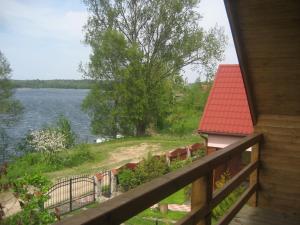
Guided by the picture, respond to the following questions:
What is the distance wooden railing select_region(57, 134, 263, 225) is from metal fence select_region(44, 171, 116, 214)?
8.39m

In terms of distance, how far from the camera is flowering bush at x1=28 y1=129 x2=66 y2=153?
60.5ft

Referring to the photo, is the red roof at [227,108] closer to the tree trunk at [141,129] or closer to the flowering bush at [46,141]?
the flowering bush at [46,141]

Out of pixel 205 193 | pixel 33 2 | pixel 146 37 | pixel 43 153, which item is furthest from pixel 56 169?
pixel 33 2

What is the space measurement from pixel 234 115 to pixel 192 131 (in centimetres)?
1748

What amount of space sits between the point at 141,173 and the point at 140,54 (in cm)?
1458

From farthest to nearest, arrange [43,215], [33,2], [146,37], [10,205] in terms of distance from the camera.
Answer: [33,2], [146,37], [10,205], [43,215]

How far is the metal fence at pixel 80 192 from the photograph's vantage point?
11367mm

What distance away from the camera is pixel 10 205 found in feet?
35.1

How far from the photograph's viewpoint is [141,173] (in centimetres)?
1274

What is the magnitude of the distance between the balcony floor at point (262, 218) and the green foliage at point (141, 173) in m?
8.42

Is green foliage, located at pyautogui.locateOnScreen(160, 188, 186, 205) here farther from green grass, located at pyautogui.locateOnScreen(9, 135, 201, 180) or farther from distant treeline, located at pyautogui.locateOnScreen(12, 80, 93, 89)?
distant treeline, located at pyautogui.locateOnScreen(12, 80, 93, 89)

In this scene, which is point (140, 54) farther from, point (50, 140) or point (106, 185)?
point (106, 185)

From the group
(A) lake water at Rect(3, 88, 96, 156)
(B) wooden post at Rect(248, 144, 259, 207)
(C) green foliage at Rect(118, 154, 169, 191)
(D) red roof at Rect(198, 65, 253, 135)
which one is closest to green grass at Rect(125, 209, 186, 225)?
(C) green foliage at Rect(118, 154, 169, 191)

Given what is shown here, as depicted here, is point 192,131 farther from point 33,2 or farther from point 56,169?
point 33,2
